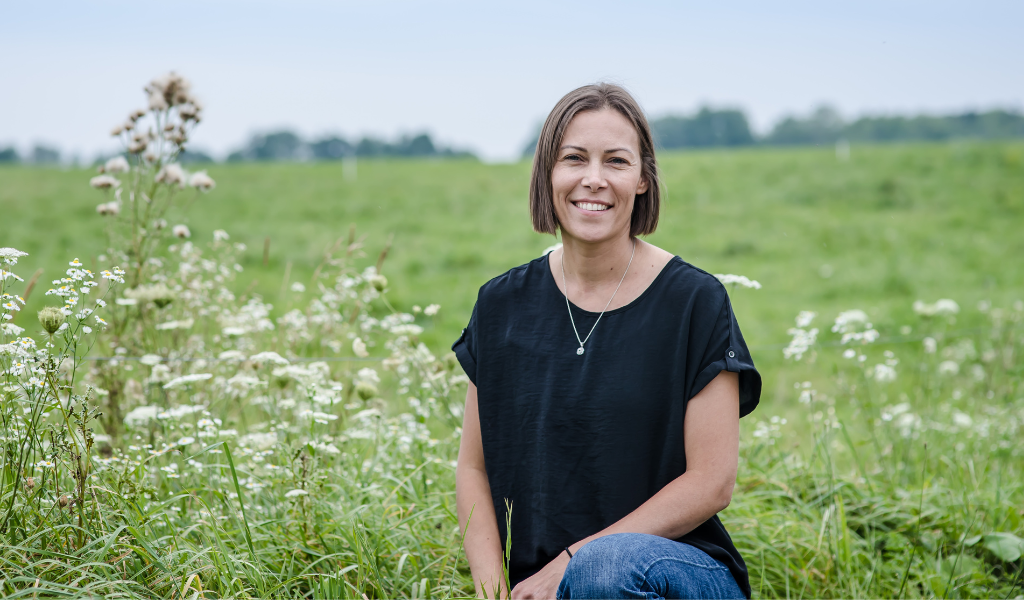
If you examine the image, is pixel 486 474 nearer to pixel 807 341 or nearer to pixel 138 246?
pixel 807 341

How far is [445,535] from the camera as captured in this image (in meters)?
2.84

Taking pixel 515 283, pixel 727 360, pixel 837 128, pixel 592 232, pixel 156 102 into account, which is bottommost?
pixel 727 360

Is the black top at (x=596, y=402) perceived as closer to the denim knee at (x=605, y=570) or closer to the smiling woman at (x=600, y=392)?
the smiling woman at (x=600, y=392)

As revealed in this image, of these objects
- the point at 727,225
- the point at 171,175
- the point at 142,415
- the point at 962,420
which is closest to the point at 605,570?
the point at 142,415

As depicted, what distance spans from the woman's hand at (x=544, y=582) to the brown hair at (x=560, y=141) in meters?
0.93

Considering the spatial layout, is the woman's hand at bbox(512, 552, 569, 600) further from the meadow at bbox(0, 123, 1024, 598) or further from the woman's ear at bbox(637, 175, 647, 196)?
the woman's ear at bbox(637, 175, 647, 196)

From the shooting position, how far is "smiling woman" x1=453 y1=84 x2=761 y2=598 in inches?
79.7

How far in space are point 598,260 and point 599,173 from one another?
0.81ft

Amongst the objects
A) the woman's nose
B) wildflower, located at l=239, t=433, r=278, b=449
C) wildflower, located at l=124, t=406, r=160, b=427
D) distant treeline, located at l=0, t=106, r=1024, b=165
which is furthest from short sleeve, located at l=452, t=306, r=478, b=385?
distant treeline, located at l=0, t=106, r=1024, b=165

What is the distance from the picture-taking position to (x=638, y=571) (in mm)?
1831

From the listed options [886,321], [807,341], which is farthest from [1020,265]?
[807,341]

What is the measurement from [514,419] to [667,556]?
590mm

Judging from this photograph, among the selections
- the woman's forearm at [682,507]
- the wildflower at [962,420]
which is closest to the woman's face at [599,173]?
the woman's forearm at [682,507]

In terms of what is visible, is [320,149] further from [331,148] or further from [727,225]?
[727,225]
